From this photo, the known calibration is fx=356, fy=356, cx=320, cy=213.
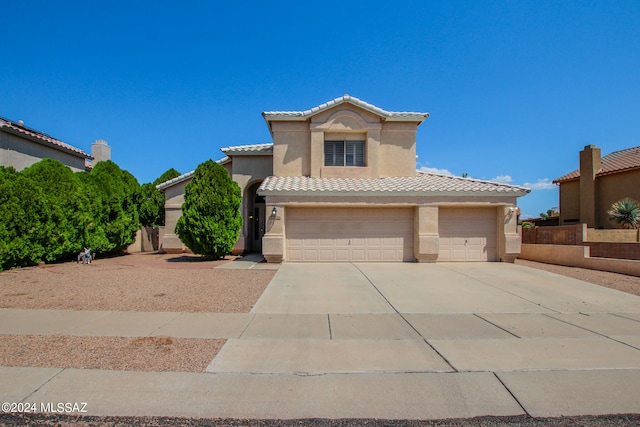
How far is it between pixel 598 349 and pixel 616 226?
19900mm

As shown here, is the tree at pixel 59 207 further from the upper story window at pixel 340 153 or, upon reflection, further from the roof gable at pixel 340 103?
the upper story window at pixel 340 153

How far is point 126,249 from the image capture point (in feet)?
62.0

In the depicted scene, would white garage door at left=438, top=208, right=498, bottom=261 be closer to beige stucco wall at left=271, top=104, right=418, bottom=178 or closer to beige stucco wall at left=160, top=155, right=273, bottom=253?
beige stucco wall at left=271, top=104, right=418, bottom=178

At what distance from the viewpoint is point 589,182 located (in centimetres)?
2395

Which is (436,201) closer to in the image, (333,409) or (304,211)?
(304,211)

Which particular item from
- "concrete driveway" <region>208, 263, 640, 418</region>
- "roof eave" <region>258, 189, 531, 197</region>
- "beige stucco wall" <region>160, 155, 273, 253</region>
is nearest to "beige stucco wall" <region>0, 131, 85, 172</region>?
"beige stucco wall" <region>160, 155, 273, 253</region>

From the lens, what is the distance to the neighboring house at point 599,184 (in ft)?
71.9

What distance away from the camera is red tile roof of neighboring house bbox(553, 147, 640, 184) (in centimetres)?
2216

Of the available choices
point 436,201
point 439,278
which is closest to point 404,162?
point 436,201

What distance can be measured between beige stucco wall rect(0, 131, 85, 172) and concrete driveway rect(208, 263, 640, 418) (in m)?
15.1

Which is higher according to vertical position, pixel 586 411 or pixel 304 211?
pixel 304 211

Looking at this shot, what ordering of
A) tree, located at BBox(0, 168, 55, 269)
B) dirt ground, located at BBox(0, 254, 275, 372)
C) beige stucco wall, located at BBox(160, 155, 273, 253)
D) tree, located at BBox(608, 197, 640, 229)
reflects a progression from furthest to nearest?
tree, located at BBox(608, 197, 640, 229) < beige stucco wall, located at BBox(160, 155, 273, 253) < tree, located at BBox(0, 168, 55, 269) < dirt ground, located at BBox(0, 254, 275, 372)

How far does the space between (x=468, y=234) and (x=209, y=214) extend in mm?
10970

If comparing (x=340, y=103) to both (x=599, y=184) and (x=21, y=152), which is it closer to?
(x=21, y=152)
